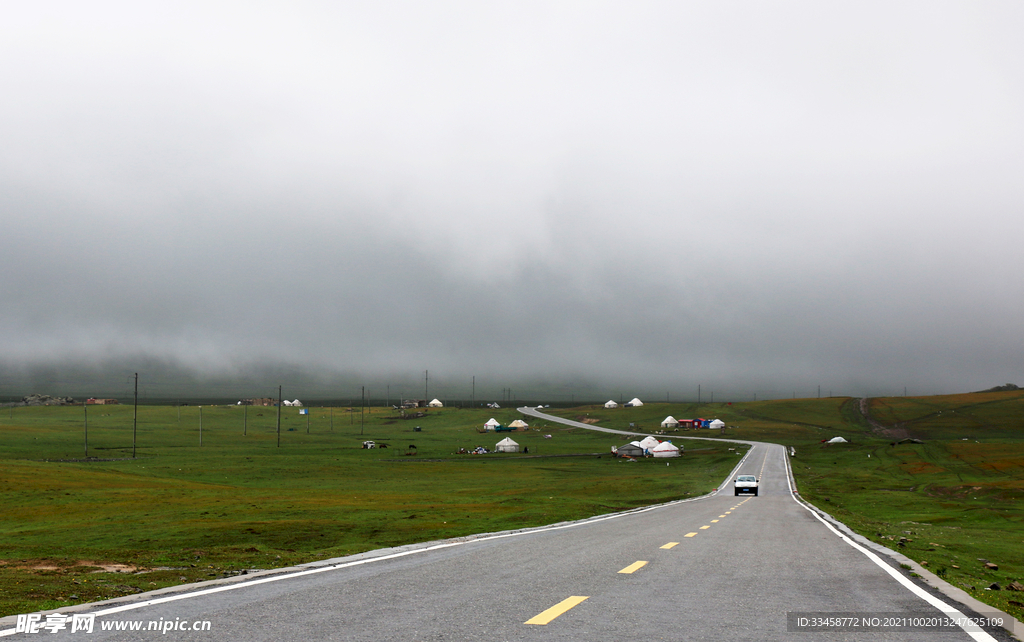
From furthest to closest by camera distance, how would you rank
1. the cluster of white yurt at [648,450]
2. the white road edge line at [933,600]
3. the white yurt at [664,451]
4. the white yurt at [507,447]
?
the white yurt at [507,447], the cluster of white yurt at [648,450], the white yurt at [664,451], the white road edge line at [933,600]

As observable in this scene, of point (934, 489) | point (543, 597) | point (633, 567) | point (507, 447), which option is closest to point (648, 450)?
point (507, 447)

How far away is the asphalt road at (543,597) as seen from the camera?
787 cm

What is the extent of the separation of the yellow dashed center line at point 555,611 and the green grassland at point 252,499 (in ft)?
21.4

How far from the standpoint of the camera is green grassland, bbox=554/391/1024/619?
21.0 meters

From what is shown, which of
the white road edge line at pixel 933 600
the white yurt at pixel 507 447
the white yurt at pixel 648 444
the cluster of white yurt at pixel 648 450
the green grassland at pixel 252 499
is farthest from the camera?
the white yurt at pixel 507 447

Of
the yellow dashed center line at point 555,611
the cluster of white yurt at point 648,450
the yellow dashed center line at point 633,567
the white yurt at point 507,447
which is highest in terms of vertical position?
the yellow dashed center line at point 555,611

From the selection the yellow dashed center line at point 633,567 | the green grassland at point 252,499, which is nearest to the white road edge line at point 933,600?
the yellow dashed center line at point 633,567

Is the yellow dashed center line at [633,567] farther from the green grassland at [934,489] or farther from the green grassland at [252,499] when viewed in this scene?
the green grassland at [252,499]

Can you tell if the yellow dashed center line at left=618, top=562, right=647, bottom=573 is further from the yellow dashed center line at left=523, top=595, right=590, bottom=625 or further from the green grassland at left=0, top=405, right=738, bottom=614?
the green grassland at left=0, top=405, right=738, bottom=614

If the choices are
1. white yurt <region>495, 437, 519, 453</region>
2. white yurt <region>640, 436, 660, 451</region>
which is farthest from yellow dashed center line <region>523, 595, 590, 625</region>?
white yurt <region>495, 437, 519, 453</region>

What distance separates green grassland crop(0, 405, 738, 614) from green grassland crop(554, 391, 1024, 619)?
12961 mm

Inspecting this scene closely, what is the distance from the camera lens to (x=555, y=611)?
8891 mm

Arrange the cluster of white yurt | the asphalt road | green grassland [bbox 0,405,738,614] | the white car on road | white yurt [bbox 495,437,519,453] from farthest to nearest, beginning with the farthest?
white yurt [bbox 495,437,519,453] < the cluster of white yurt < the white car on road < green grassland [bbox 0,405,738,614] < the asphalt road

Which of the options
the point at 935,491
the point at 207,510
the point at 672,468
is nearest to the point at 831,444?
the point at 672,468
